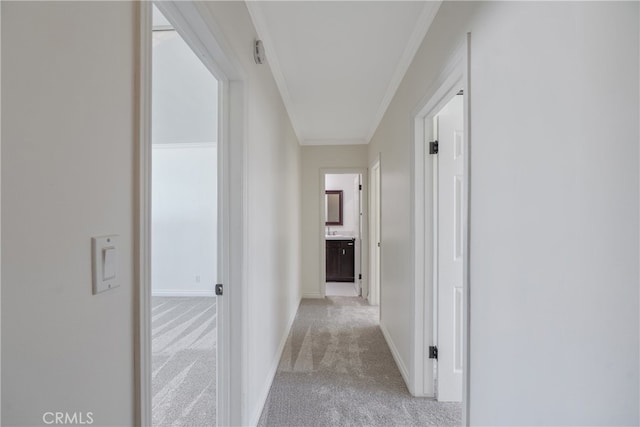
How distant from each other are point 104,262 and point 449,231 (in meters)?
1.88

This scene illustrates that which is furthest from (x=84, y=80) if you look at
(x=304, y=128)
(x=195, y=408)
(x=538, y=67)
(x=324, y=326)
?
(x=304, y=128)

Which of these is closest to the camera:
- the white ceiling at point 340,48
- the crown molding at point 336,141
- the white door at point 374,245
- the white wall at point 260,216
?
the white wall at point 260,216

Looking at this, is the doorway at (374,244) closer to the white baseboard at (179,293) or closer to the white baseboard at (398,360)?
the white baseboard at (398,360)

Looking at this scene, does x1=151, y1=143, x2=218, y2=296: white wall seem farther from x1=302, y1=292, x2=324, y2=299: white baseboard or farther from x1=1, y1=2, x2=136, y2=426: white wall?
x1=1, y1=2, x2=136, y2=426: white wall

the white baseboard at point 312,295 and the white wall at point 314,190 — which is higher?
the white wall at point 314,190

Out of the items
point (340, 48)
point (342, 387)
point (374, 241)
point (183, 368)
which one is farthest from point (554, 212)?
point (374, 241)

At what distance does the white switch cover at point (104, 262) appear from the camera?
56 cm

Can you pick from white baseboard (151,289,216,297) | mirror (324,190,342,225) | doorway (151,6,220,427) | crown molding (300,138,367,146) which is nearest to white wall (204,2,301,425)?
doorway (151,6,220,427)

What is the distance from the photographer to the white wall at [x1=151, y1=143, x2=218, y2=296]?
181 inches

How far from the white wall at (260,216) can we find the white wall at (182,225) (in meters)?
2.26

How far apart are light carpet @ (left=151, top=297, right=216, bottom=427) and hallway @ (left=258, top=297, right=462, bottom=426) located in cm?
49

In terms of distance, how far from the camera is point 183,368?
2.34m

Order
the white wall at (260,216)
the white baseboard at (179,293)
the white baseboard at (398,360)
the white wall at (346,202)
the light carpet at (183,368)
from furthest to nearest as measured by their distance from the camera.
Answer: the white wall at (346,202)
the white baseboard at (179,293)
the white baseboard at (398,360)
the light carpet at (183,368)
the white wall at (260,216)

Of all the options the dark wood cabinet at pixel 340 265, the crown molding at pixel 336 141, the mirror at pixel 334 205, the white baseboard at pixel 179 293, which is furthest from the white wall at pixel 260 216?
the mirror at pixel 334 205
